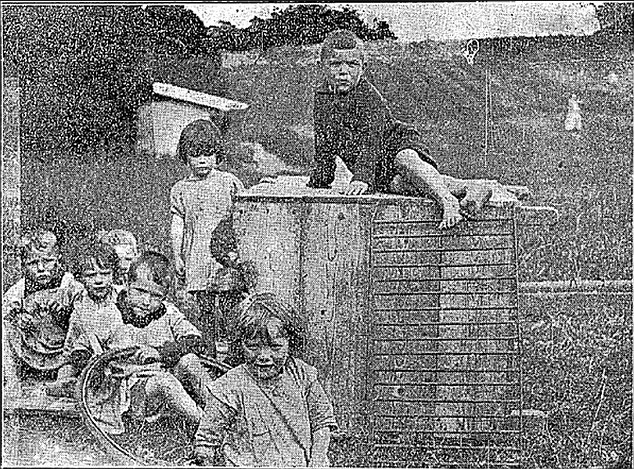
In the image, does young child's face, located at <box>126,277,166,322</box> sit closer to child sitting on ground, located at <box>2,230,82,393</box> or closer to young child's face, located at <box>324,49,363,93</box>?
child sitting on ground, located at <box>2,230,82,393</box>

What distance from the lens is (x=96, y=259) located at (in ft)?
6.28

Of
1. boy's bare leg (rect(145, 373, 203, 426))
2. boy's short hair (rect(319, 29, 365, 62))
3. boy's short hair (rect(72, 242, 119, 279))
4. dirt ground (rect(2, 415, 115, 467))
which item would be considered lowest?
dirt ground (rect(2, 415, 115, 467))

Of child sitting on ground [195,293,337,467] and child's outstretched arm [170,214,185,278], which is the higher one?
child's outstretched arm [170,214,185,278]

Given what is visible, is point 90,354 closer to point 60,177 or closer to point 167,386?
point 167,386

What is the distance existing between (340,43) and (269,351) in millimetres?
667

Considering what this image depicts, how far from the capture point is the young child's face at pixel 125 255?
6.23ft

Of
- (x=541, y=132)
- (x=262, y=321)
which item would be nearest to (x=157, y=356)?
(x=262, y=321)

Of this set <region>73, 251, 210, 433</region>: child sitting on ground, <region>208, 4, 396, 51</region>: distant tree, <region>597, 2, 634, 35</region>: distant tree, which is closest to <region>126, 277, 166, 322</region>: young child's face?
<region>73, 251, 210, 433</region>: child sitting on ground

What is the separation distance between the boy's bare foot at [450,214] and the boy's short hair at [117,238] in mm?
664

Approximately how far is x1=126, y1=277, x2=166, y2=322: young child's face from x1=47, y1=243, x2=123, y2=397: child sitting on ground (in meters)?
0.03

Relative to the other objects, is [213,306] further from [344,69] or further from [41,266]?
[344,69]

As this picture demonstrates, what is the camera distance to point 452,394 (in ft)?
5.98

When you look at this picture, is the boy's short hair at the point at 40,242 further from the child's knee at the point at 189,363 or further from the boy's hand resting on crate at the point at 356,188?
the boy's hand resting on crate at the point at 356,188

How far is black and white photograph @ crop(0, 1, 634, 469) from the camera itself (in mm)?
1809
